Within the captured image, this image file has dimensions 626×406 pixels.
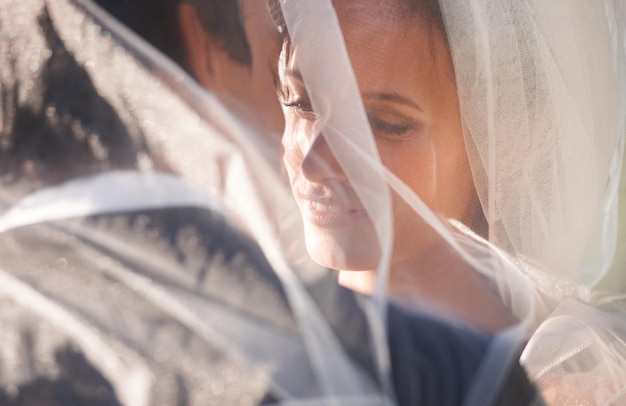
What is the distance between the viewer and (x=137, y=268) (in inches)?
29.0

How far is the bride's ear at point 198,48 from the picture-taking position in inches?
30.4

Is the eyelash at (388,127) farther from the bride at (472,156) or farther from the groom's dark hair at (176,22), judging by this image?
the groom's dark hair at (176,22)

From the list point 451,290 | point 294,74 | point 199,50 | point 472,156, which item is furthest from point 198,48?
point 451,290

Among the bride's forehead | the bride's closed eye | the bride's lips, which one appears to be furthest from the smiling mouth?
the bride's forehead

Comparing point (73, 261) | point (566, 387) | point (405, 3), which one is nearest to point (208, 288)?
point (73, 261)

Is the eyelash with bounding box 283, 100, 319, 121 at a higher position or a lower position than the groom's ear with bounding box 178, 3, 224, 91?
lower

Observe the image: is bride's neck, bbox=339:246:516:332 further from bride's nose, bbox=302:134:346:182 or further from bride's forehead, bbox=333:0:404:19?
bride's forehead, bbox=333:0:404:19

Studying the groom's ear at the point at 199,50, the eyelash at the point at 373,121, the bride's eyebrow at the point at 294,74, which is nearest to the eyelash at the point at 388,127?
the eyelash at the point at 373,121

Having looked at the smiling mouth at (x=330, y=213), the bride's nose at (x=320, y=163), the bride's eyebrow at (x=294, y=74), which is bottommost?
the smiling mouth at (x=330, y=213)

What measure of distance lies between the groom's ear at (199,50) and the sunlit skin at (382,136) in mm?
91

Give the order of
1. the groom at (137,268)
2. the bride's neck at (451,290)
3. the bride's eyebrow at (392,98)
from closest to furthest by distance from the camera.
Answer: the groom at (137,268) → the bride's eyebrow at (392,98) → the bride's neck at (451,290)

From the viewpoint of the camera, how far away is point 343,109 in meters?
0.77

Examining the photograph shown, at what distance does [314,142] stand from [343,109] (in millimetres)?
58

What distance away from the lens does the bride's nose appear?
2.61 feet
